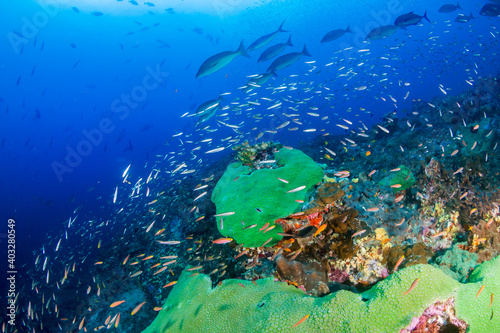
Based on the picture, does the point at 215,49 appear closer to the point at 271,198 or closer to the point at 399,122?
the point at 399,122

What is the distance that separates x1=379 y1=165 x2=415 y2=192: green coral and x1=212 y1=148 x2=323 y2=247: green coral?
156 cm

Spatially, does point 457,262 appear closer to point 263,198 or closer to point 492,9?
point 263,198

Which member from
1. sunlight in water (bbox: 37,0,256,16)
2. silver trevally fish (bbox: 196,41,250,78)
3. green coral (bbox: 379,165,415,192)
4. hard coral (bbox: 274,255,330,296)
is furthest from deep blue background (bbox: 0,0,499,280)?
hard coral (bbox: 274,255,330,296)

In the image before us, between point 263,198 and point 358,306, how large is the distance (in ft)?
8.23

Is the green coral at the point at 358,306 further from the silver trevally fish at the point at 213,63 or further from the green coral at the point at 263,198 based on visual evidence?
the silver trevally fish at the point at 213,63

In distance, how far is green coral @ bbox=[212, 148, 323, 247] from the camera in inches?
164

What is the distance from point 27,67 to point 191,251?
84481mm

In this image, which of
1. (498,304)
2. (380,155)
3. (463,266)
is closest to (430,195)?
(463,266)

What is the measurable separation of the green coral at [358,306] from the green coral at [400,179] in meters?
1.89

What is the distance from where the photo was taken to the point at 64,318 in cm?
778

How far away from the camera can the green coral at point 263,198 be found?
4.16 meters

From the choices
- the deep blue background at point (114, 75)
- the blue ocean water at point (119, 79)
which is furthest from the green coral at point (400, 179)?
the deep blue background at point (114, 75)

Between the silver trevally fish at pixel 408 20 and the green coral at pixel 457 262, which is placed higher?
the silver trevally fish at pixel 408 20

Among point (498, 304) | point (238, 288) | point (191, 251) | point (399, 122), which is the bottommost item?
point (399, 122)
